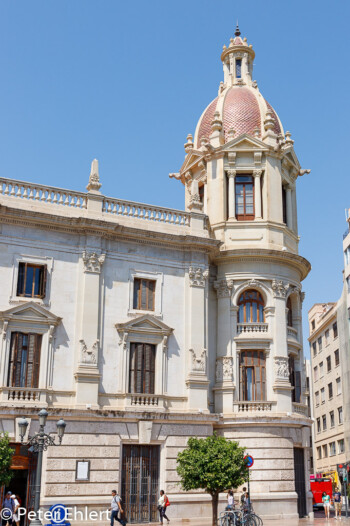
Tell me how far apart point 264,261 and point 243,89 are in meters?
11.4

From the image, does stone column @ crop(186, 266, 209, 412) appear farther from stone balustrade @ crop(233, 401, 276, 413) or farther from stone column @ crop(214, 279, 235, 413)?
stone balustrade @ crop(233, 401, 276, 413)

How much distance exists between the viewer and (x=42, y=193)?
2991 centimetres

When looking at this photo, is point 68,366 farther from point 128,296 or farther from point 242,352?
point 242,352

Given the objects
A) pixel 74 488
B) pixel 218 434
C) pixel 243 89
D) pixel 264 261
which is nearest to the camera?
pixel 74 488

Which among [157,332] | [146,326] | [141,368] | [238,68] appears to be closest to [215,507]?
[141,368]

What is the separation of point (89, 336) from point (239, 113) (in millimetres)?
16092

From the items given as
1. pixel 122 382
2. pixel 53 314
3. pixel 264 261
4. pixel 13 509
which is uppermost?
pixel 264 261

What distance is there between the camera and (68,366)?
28.3m

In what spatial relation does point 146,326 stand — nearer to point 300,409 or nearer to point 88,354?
point 88,354

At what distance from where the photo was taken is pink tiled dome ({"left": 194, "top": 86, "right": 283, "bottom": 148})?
120ft

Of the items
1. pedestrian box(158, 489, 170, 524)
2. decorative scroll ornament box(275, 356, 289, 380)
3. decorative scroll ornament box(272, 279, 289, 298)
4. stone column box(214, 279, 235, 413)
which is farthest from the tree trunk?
decorative scroll ornament box(272, 279, 289, 298)

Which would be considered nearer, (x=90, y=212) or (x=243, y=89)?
(x=90, y=212)

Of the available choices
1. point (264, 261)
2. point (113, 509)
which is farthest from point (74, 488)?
point (264, 261)

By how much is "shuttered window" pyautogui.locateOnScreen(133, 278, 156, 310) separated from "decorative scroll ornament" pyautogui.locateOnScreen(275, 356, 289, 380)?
6638mm
